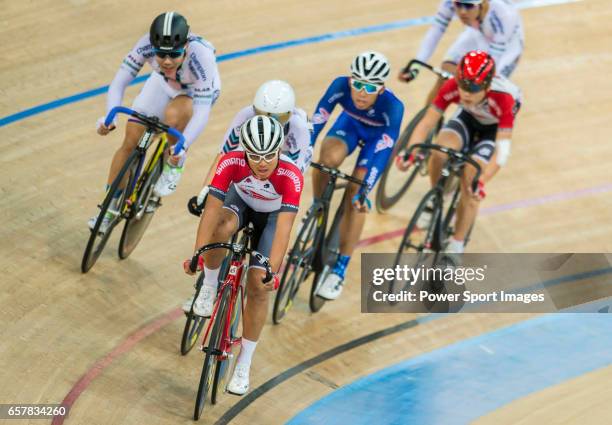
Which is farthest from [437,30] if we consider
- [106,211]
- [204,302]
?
[204,302]

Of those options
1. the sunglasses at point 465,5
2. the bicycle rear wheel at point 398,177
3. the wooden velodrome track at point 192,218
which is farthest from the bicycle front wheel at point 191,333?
the sunglasses at point 465,5

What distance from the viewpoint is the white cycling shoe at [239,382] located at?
5672mm

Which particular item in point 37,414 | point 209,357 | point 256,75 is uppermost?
point 209,357

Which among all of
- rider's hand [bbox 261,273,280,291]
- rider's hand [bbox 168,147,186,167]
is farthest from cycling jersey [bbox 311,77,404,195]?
rider's hand [bbox 261,273,280,291]

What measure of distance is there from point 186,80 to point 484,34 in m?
2.49

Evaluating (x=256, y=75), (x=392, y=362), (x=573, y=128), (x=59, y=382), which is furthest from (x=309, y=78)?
(x=59, y=382)

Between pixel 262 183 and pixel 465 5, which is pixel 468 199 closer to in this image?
pixel 465 5

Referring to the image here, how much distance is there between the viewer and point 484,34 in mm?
8078

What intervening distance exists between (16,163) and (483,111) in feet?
9.98

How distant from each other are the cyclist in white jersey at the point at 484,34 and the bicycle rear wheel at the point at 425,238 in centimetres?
127

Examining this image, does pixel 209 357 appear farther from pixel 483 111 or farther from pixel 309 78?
pixel 309 78

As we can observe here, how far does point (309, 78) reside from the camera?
30.6 ft

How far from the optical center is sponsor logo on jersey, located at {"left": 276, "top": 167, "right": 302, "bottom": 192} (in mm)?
5414

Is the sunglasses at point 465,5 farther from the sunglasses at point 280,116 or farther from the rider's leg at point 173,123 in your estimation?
the sunglasses at point 280,116
